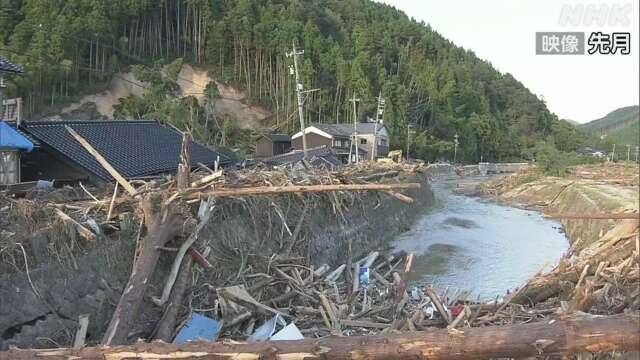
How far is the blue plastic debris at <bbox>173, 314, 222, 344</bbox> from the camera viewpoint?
20.3 ft

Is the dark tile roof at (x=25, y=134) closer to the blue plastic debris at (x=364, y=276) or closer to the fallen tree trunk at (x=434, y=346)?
the blue plastic debris at (x=364, y=276)

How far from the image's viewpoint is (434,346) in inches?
135

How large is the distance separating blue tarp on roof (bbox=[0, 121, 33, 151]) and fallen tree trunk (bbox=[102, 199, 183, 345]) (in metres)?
6.14

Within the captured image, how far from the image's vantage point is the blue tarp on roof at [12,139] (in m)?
11.2

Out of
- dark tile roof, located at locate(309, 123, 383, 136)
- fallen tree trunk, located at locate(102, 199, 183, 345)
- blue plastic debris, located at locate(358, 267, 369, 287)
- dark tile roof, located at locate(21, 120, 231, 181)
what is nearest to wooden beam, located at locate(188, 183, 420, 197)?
fallen tree trunk, located at locate(102, 199, 183, 345)

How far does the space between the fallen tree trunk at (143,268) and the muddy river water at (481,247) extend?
7.41 meters

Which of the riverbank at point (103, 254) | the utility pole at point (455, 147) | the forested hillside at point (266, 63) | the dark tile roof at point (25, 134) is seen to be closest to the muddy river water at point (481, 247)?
the riverbank at point (103, 254)

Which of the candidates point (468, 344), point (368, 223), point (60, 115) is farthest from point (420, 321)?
point (60, 115)

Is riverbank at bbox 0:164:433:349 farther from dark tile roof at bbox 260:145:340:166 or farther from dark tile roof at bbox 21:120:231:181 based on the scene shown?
dark tile roof at bbox 260:145:340:166

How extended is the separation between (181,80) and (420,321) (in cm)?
5039

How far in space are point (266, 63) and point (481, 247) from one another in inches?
1707

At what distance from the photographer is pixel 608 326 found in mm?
3102

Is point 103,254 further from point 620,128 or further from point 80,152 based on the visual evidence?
point 620,128

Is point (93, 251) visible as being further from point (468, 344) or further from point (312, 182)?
point (312, 182)
